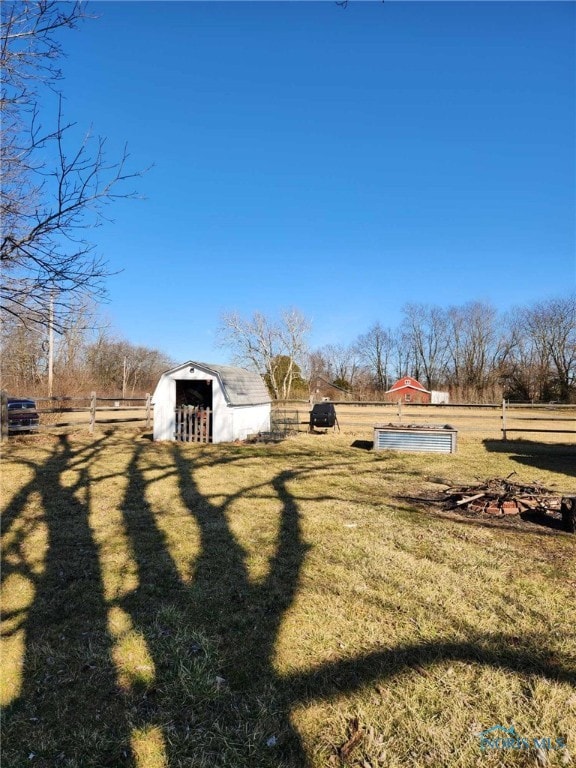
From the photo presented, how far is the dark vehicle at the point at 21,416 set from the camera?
13.0 meters

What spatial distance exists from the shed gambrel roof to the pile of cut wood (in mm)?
8285

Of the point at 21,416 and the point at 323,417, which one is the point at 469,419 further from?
the point at 21,416

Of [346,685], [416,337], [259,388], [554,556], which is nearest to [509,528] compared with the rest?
[554,556]

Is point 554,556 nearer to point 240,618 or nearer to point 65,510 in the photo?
point 240,618

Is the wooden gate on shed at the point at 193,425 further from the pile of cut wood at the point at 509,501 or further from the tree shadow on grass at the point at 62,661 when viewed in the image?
the pile of cut wood at the point at 509,501

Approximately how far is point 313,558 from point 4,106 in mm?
4760

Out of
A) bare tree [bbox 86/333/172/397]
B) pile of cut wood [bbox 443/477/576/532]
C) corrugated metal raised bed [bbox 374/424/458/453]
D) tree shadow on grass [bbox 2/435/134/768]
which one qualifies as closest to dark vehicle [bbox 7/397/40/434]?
tree shadow on grass [bbox 2/435/134/768]

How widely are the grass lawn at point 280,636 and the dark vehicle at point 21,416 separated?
26.9 ft

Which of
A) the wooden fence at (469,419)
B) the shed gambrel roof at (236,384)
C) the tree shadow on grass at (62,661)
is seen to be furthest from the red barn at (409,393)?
the tree shadow on grass at (62,661)

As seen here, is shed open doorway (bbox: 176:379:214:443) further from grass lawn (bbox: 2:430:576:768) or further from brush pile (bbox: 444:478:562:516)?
brush pile (bbox: 444:478:562:516)

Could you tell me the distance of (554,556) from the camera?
171 inches

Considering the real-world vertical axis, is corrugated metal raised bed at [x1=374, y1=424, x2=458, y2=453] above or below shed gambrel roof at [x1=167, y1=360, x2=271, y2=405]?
below

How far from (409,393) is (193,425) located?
3094cm

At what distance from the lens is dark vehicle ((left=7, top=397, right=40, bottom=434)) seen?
42.6ft
